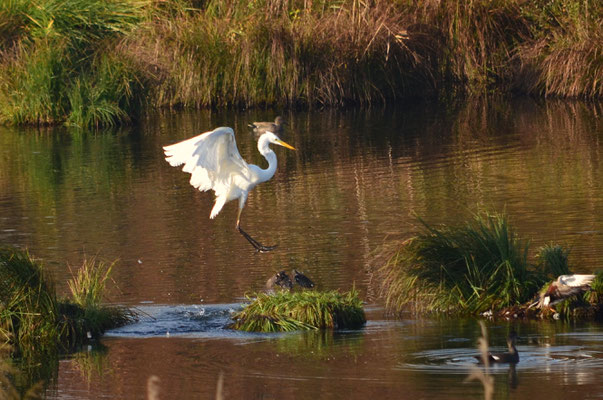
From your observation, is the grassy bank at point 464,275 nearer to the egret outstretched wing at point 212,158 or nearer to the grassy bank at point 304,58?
the egret outstretched wing at point 212,158

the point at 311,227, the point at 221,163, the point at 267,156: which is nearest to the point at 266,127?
the point at 311,227

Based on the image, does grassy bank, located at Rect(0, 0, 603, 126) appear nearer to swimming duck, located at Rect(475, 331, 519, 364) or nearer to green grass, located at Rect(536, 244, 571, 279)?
green grass, located at Rect(536, 244, 571, 279)

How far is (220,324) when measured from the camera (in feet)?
32.0

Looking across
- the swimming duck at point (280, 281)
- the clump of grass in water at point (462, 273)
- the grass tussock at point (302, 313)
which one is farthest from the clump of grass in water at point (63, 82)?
the clump of grass in water at point (462, 273)

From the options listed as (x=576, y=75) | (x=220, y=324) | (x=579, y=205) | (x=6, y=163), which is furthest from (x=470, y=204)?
(x=576, y=75)

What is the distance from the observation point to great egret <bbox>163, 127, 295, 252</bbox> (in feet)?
35.4

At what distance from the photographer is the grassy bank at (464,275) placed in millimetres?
9648

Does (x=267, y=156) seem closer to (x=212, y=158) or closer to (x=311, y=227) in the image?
(x=212, y=158)

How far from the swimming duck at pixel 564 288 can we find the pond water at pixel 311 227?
262 millimetres

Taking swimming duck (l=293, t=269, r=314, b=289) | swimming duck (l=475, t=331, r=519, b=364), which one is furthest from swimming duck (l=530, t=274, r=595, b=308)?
swimming duck (l=293, t=269, r=314, b=289)

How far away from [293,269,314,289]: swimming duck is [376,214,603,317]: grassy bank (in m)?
1.11

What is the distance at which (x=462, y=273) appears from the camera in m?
9.73

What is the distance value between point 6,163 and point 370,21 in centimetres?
1009

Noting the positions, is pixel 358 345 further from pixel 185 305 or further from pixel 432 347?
pixel 185 305
